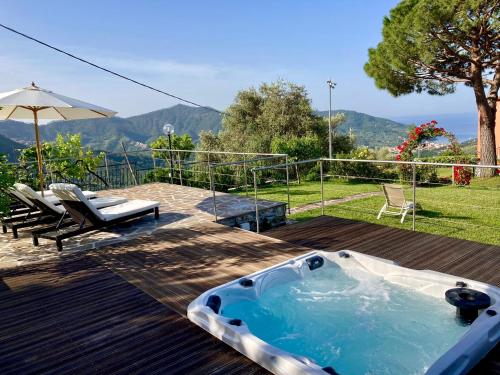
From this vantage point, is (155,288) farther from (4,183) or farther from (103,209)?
(103,209)

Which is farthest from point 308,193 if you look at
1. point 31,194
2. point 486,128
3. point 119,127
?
point 119,127

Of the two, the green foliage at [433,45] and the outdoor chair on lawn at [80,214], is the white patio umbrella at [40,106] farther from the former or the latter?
the green foliage at [433,45]

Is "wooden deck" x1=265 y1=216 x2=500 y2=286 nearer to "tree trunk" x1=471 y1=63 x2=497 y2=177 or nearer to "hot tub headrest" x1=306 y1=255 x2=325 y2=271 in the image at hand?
"hot tub headrest" x1=306 y1=255 x2=325 y2=271

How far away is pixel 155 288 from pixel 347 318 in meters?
2.14

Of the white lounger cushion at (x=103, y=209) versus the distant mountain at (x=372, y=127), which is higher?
the distant mountain at (x=372, y=127)

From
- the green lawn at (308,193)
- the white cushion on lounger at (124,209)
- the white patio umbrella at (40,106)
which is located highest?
the white patio umbrella at (40,106)

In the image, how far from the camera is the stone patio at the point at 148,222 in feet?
18.6

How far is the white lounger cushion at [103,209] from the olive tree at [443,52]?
43.3 ft

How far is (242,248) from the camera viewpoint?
5.48 meters

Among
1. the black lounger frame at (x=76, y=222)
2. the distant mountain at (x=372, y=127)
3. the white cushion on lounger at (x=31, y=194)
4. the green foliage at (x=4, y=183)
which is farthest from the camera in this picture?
the distant mountain at (x=372, y=127)

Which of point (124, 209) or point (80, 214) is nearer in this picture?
point (80, 214)

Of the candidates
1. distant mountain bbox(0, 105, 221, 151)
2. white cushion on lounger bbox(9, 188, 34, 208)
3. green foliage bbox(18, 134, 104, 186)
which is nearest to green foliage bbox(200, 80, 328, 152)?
green foliage bbox(18, 134, 104, 186)

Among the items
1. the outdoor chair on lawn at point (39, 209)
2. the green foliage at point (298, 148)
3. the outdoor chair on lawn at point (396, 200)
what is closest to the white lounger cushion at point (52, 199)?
the outdoor chair on lawn at point (39, 209)

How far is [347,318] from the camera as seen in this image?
412 cm
